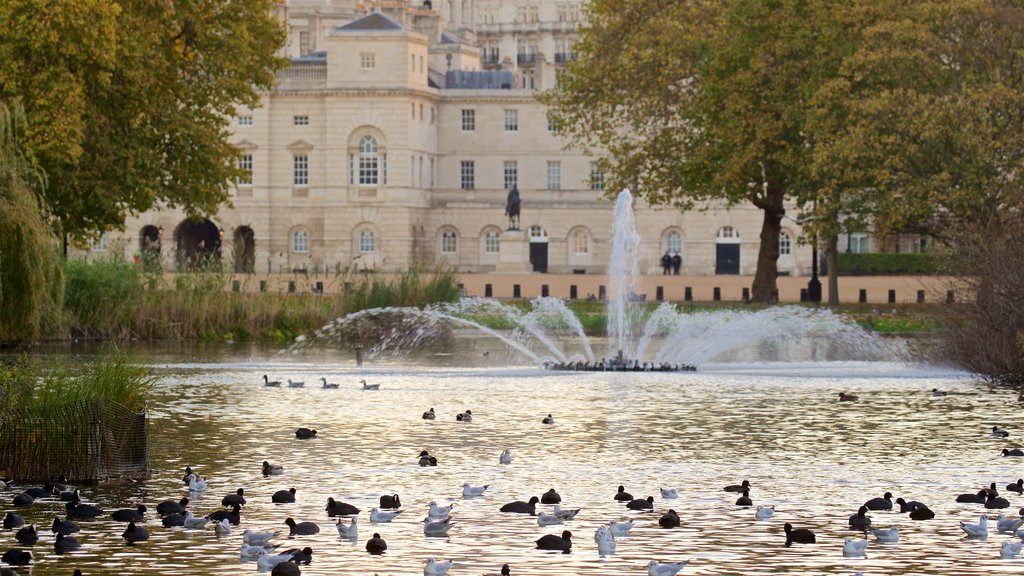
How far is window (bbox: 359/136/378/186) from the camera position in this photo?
113188 mm

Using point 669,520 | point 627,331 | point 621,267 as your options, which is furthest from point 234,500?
point 627,331

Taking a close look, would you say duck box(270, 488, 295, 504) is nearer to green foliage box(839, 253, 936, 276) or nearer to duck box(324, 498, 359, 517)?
duck box(324, 498, 359, 517)

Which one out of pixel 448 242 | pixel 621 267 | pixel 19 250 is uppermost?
pixel 448 242

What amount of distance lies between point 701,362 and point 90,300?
14.1 meters

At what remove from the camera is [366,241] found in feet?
372

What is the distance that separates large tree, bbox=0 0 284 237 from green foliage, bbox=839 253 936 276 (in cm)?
4769

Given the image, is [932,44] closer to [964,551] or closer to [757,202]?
[757,202]

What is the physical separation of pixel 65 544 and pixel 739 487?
24.3 ft

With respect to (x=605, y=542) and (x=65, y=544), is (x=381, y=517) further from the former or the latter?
(x=65, y=544)

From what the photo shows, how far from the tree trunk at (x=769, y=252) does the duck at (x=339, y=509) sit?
4267cm

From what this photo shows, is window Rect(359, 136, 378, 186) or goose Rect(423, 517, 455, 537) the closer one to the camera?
goose Rect(423, 517, 455, 537)

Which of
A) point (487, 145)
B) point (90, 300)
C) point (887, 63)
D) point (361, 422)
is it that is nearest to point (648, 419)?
point (361, 422)

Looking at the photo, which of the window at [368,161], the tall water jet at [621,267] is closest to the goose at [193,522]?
the tall water jet at [621,267]

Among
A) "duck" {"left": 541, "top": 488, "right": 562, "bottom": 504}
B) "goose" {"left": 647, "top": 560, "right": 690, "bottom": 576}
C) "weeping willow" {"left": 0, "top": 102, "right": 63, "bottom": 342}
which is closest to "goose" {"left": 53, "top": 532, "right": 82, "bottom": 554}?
"duck" {"left": 541, "top": 488, "right": 562, "bottom": 504}
